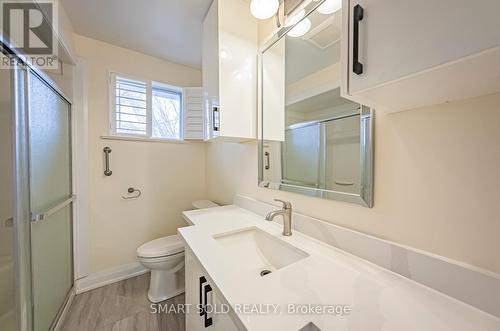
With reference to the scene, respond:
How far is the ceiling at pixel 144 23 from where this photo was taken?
1.40 meters

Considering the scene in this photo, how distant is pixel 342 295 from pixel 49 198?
5.93 feet

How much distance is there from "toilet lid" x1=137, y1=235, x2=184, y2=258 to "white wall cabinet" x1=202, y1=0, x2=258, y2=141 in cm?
100

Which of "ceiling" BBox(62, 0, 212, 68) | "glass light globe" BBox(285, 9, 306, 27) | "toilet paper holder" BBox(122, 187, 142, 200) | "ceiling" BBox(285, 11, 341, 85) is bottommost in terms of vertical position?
"toilet paper holder" BBox(122, 187, 142, 200)

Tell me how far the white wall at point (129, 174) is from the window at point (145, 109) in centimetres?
8

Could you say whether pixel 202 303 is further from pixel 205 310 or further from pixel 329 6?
pixel 329 6

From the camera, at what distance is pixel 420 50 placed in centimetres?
41

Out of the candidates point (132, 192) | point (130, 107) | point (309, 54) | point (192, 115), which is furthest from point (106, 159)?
point (309, 54)

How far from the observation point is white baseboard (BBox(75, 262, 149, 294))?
67.1 inches

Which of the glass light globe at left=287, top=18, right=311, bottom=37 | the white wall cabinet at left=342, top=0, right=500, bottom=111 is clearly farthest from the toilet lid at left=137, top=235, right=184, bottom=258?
the glass light globe at left=287, top=18, right=311, bottom=37

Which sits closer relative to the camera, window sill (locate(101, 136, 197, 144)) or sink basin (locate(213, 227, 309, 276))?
sink basin (locate(213, 227, 309, 276))

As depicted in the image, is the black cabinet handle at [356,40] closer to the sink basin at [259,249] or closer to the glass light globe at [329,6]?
the glass light globe at [329,6]

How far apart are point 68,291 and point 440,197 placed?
253cm

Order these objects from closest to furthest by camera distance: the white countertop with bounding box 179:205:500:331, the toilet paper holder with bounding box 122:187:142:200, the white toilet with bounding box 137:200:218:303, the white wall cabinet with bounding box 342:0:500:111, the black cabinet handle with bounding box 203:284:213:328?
1. the white wall cabinet with bounding box 342:0:500:111
2. the white countertop with bounding box 179:205:500:331
3. the black cabinet handle with bounding box 203:284:213:328
4. the white toilet with bounding box 137:200:218:303
5. the toilet paper holder with bounding box 122:187:142:200

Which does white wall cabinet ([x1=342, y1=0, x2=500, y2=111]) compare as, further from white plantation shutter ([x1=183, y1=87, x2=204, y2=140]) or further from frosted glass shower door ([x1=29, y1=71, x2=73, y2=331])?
white plantation shutter ([x1=183, y1=87, x2=204, y2=140])
